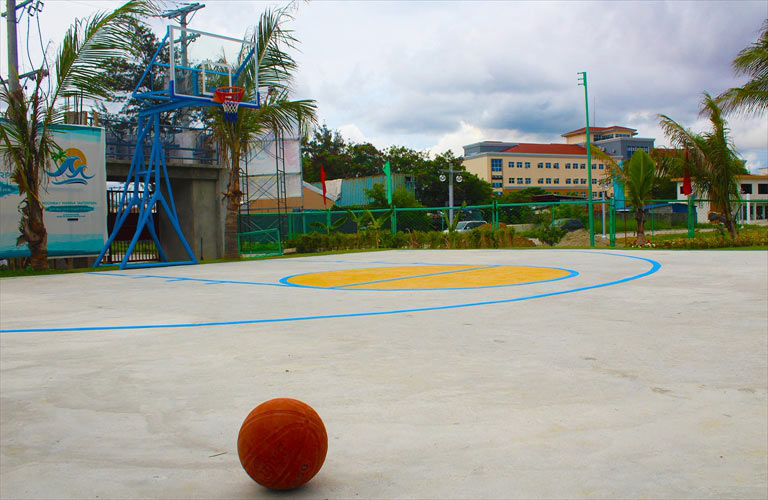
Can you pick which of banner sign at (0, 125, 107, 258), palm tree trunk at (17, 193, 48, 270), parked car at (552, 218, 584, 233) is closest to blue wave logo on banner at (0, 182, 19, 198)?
banner sign at (0, 125, 107, 258)

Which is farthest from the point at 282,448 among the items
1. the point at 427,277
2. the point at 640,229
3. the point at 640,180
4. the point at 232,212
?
the point at 640,180

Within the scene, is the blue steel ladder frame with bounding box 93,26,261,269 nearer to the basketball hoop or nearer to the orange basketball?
the basketball hoop

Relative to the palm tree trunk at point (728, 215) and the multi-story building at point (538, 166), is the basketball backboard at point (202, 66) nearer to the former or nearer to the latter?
the palm tree trunk at point (728, 215)

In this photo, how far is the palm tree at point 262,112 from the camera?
18.3m

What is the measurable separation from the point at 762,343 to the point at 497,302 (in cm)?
309

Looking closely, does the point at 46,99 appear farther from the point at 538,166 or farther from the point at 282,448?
the point at 538,166

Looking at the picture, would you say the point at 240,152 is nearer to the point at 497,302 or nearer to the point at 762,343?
the point at 497,302

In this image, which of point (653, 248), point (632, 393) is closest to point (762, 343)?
point (632, 393)

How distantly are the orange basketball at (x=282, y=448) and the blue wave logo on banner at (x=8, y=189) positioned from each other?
16372mm

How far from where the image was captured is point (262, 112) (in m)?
19.0

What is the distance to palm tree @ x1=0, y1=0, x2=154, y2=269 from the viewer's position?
14656mm

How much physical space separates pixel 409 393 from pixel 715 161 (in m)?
22.0

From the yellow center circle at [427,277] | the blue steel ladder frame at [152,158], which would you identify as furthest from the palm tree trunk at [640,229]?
the blue steel ladder frame at [152,158]

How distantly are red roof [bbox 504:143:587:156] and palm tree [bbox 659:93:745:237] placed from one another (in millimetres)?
71139
